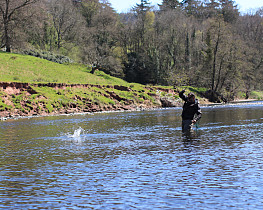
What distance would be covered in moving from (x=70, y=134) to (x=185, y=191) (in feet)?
47.5

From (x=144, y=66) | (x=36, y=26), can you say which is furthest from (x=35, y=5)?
(x=144, y=66)

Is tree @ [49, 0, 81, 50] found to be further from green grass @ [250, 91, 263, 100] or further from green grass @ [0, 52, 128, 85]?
green grass @ [250, 91, 263, 100]

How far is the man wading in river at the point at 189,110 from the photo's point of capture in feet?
71.3

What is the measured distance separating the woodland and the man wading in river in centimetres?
5473

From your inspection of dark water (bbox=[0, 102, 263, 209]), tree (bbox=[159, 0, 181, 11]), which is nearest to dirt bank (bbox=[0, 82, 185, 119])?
dark water (bbox=[0, 102, 263, 209])

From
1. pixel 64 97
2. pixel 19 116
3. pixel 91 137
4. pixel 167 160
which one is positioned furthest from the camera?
pixel 64 97

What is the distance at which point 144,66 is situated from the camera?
301 feet

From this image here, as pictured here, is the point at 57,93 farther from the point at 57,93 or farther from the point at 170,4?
the point at 170,4

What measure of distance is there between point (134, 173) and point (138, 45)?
297 ft

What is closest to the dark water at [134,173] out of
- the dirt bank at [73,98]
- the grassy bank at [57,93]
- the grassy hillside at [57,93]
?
the dirt bank at [73,98]

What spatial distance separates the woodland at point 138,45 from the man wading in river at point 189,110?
54.7 m

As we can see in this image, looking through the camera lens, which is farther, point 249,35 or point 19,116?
point 249,35

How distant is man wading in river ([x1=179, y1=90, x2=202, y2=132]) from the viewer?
21.7 metres

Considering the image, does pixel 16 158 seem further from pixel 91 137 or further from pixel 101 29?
pixel 101 29
